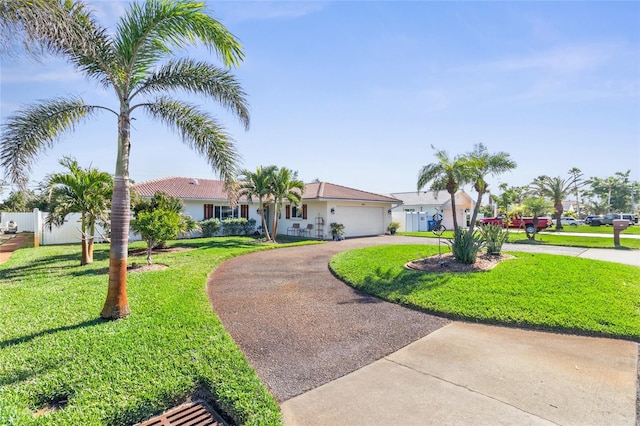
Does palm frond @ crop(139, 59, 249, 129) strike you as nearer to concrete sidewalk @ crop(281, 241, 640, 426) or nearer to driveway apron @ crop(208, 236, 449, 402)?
driveway apron @ crop(208, 236, 449, 402)

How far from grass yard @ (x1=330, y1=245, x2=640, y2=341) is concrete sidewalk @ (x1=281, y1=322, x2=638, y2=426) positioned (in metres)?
0.83

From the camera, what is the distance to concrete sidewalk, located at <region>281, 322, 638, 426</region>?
3.13 metres

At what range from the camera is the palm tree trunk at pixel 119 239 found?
5621 mm

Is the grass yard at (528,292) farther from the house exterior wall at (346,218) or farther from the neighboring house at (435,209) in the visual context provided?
the neighboring house at (435,209)

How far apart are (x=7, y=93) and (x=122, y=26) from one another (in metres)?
2.82

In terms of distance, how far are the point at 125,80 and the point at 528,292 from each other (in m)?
9.77

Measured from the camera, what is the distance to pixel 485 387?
Result: 3652 mm

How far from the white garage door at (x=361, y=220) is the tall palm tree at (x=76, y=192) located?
14937mm

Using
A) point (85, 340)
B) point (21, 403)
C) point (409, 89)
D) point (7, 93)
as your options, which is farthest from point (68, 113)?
point (409, 89)

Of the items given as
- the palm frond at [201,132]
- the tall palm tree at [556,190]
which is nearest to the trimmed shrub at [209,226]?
the palm frond at [201,132]

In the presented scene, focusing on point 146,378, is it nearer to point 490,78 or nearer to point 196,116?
point 196,116

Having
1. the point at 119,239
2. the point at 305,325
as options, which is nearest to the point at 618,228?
the point at 305,325

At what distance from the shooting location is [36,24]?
4.08 meters

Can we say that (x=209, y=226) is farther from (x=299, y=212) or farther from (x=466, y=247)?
(x=466, y=247)
